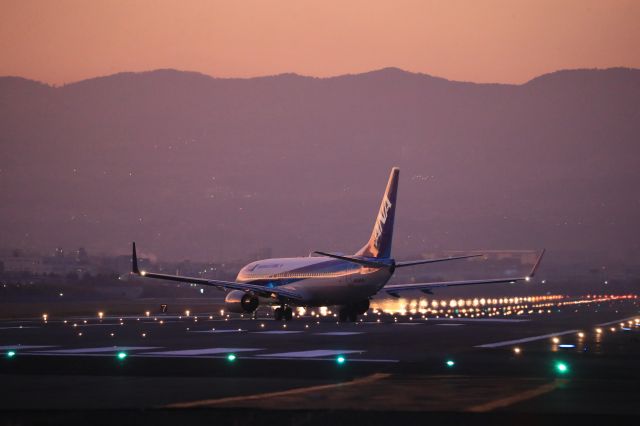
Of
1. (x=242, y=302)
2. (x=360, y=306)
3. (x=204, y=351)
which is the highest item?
(x=242, y=302)

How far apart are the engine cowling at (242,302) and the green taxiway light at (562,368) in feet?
140

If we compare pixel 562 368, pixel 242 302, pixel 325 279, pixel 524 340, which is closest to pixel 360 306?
pixel 325 279

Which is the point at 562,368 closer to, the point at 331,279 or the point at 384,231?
the point at 384,231

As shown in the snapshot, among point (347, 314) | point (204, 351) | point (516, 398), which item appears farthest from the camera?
point (347, 314)

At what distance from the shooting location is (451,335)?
4978cm

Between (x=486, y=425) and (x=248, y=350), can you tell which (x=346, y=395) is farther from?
(x=248, y=350)

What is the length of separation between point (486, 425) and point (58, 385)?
11.2 m

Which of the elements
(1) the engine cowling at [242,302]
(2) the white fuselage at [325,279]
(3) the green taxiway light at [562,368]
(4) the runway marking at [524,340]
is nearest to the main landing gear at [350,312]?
(2) the white fuselage at [325,279]

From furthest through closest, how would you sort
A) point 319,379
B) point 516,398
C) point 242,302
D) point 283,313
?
point 242,302 → point 283,313 → point 319,379 → point 516,398

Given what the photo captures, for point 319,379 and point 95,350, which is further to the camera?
point 95,350

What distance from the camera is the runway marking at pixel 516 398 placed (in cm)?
2075

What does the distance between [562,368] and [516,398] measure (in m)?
8.00

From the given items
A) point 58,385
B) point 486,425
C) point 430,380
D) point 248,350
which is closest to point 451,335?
point 248,350

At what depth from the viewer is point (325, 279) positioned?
7081 cm
